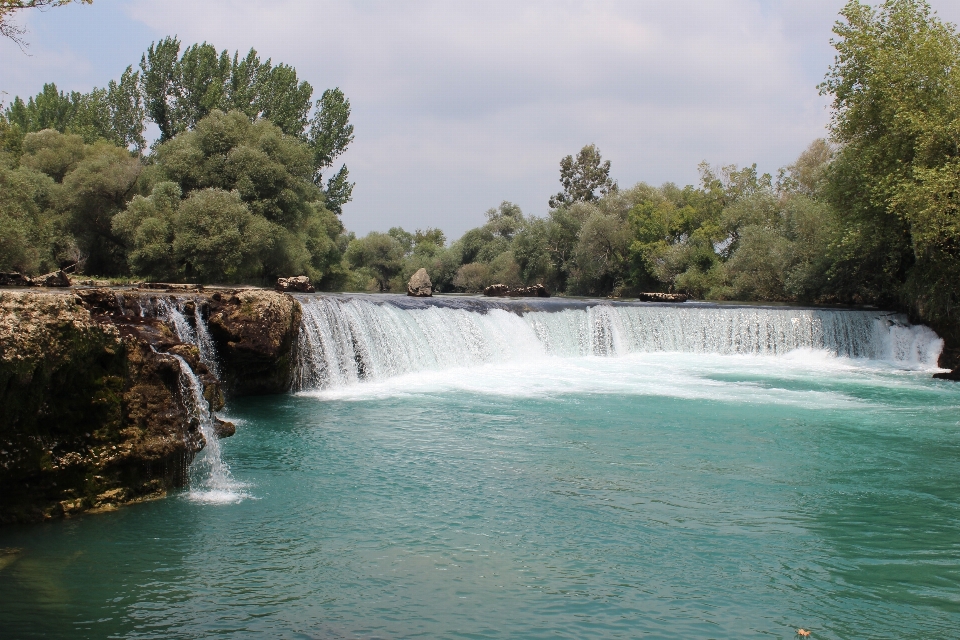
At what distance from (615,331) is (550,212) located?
1159 inches

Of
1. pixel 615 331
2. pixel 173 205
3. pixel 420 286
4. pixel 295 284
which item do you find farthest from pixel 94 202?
pixel 615 331

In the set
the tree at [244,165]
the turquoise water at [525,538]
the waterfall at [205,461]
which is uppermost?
the tree at [244,165]

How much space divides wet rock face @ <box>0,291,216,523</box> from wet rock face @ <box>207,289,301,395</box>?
5.26 m

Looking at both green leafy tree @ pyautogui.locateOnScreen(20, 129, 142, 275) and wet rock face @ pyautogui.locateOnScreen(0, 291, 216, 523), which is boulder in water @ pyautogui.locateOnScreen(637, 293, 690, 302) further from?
wet rock face @ pyautogui.locateOnScreen(0, 291, 216, 523)

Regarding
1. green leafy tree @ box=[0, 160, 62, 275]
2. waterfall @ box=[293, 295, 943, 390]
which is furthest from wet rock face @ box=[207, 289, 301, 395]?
green leafy tree @ box=[0, 160, 62, 275]

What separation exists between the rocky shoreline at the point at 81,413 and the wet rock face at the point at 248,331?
4439mm

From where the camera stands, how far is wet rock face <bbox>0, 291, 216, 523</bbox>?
6.07m

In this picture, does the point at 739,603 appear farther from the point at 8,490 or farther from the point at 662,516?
the point at 8,490

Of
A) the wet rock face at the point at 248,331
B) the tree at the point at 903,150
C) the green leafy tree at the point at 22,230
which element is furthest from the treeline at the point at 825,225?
the green leafy tree at the point at 22,230

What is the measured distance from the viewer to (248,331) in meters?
13.2

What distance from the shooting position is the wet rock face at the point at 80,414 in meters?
6.07

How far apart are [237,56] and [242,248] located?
66.4ft

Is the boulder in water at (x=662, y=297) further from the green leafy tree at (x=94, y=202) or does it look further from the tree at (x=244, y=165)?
the green leafy tree at (x=94, y=202)

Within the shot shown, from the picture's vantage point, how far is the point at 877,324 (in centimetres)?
2289
